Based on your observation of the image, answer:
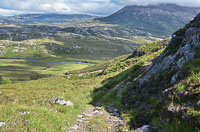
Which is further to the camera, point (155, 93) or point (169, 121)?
point (155, 93)

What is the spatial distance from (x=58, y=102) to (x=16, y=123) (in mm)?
7524

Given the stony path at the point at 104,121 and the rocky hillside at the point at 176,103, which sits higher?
the rocky hillside at the point at 176,103

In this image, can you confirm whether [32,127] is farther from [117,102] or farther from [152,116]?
[117,102]

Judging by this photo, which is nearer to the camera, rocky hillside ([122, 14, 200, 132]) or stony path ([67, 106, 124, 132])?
rocky hillside ([122, 14, 200, 132])

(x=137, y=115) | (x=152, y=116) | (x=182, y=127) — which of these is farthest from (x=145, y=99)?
(x=182, y=127)

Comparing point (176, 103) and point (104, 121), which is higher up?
point (176, 103)

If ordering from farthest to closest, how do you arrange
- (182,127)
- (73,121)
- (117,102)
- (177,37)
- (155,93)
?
(177,37) → (117,102) → (155,93) → (73,121) → (182,127)

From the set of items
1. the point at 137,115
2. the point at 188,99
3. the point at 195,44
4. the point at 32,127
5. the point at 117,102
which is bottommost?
the point at 117,102

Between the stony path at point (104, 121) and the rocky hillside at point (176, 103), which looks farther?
the stony path at point (104, 121)

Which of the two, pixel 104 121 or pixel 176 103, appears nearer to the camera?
pixel 176 103

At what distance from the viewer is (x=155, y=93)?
13.3 meters

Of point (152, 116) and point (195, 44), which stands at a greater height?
point (195, 44)

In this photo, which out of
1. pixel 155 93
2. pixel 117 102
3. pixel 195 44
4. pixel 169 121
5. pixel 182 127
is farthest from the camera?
pixel 117 102

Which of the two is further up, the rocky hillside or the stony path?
the rocky hillside
